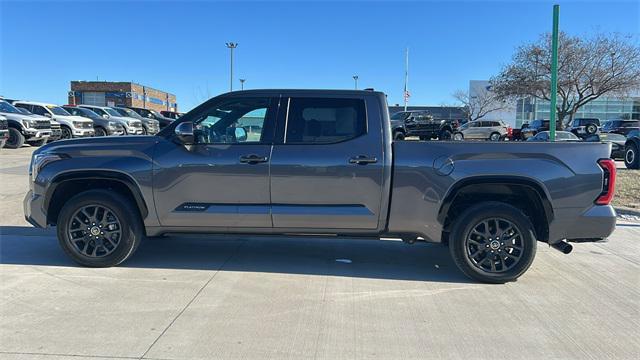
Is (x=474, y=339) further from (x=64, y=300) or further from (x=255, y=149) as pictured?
(x=64, y=300)

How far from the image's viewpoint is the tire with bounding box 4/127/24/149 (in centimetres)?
1772

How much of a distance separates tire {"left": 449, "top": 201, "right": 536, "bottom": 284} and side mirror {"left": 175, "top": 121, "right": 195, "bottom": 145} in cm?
276

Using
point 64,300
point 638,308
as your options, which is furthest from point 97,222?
point 638,308

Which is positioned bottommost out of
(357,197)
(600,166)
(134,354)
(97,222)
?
(134,354)

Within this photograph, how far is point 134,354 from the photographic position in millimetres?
3359

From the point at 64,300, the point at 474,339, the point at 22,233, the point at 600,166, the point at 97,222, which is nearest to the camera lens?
the point at 474,339

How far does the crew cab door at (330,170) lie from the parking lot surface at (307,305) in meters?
0.67

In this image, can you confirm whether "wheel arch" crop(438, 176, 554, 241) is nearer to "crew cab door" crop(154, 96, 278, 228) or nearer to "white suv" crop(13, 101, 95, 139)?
"crew cab door" crop(154, 96, 278, 228)

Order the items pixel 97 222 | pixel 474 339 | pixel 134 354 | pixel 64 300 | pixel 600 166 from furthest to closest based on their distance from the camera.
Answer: pixel 97 222, pixel 600 166, pixel 64 300, pixel 474 339, pixel 134 354

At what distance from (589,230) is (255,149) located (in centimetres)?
334

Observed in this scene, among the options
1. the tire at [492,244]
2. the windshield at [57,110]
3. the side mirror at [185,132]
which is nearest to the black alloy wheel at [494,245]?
the tire at [492,244]

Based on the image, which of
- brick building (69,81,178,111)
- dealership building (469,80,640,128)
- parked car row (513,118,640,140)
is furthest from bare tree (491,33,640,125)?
brick building (69,81,178,111)

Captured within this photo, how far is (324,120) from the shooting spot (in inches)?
197

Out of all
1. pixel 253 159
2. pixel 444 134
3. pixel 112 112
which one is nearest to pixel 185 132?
pixel 253 159
